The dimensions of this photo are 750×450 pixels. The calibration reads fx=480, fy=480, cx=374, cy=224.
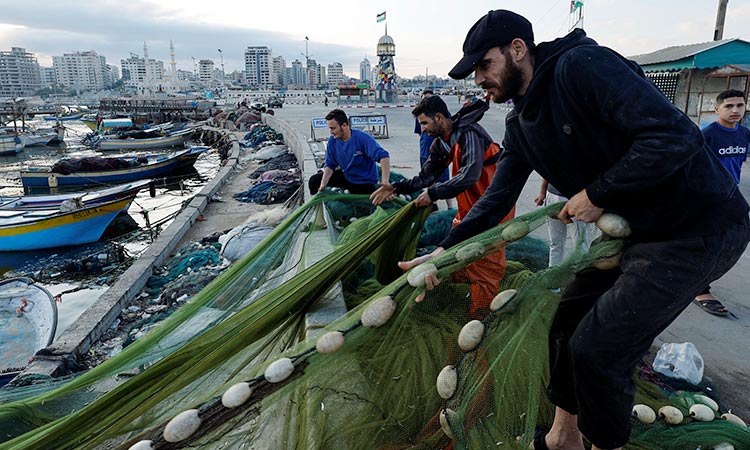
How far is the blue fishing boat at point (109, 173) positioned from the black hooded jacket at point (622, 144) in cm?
2006

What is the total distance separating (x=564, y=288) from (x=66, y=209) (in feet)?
40.3

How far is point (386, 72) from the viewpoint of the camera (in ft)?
158

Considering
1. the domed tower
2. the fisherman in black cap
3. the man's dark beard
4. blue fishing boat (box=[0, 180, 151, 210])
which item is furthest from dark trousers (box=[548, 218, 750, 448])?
the domed tower

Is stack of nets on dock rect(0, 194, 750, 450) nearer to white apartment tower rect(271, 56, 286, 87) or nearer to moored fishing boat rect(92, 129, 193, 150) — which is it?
moored fishing boat rect(92, 129, 193, 150)

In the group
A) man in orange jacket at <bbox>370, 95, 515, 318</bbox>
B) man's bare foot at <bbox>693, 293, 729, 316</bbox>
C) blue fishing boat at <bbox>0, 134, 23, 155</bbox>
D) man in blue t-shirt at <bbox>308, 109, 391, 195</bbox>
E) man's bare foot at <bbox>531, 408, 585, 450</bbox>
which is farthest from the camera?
blue fishing boat at <bbox>0, 134, 23, 155</bbox>

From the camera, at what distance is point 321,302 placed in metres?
2.52

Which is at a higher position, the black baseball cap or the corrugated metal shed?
the corrugated metal shed

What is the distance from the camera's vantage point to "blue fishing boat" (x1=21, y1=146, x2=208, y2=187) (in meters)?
19.4

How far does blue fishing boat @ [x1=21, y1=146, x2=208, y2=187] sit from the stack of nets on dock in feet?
62.7

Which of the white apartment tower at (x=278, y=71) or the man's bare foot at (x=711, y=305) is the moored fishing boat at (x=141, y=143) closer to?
the man's bare foot at (x=711, y=305)

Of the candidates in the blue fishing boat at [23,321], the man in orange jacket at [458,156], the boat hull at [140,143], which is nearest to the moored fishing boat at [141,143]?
the boat hull at [140,143]

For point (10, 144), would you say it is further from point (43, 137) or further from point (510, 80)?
point (510, 80)

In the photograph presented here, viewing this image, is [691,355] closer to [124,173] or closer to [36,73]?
[124,173]

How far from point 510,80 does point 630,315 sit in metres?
0.92
